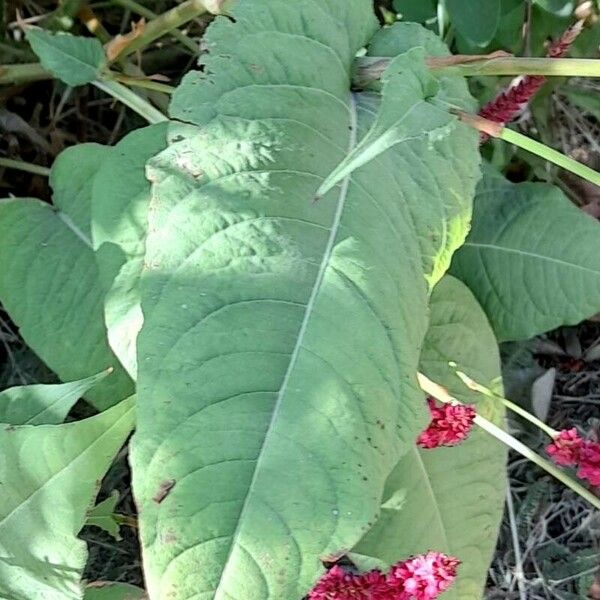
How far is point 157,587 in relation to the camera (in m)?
0.60

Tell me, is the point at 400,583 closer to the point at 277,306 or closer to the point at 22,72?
the point at 277,306

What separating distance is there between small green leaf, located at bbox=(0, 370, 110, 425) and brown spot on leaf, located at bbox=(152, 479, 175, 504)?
152 millimetres

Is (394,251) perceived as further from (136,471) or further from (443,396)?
(136,471)

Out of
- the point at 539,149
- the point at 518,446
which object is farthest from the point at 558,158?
the point at 518,446

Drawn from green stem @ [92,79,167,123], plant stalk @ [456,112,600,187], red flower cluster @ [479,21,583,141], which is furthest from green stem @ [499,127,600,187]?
green stem @ [92,79,167,123]

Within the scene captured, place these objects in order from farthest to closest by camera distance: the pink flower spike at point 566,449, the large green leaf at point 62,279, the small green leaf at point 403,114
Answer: the large green leaf at point 62,279 → the pink flower spike at point 566,449 → the small green leaf at point 403,114

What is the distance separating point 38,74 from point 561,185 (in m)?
0.68

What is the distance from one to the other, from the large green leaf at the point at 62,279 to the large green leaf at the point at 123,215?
4.6 inches

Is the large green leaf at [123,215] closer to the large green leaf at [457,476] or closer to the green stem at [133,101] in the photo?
the green stem at [133,101]

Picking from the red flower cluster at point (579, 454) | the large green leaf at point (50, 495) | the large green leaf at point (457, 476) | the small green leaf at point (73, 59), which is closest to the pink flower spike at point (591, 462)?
the red flower cluster at point (579, 454)

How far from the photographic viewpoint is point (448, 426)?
755 millimetres

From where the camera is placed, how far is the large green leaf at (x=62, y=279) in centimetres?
98

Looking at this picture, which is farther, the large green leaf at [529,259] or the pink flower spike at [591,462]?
the large green leaf at [529,259]

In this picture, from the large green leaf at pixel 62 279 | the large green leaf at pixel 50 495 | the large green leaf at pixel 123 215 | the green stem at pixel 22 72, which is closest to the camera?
the large green leaf at pixel 50 495
